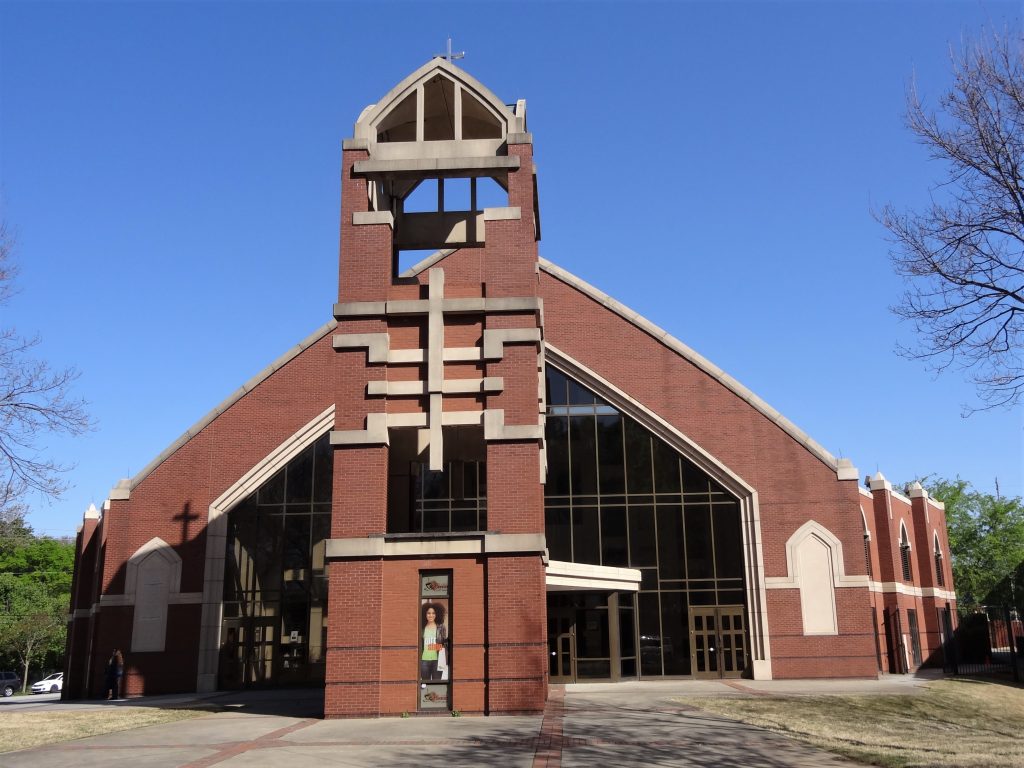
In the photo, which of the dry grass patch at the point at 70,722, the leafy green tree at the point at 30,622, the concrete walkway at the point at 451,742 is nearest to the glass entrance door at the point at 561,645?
the concrete walkway at the point at 451,742

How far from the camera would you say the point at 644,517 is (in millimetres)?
33250

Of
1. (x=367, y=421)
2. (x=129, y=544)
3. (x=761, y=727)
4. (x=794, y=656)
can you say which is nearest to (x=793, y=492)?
(x=794, y=656)

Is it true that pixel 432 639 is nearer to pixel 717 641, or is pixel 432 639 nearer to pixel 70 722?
pixel 70 722

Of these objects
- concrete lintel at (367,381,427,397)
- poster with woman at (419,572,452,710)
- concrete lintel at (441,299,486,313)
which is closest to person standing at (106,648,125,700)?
poster with woman at (419,572,452,710)

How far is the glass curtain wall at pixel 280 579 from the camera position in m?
32.0

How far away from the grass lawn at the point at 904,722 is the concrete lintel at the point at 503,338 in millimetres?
9839

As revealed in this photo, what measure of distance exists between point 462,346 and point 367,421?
301cm

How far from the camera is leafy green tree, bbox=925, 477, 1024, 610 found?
264ft

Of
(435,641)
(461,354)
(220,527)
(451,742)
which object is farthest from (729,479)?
(451,742)

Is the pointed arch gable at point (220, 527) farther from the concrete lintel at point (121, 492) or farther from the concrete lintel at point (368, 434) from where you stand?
the concrete lintel at point (368, 434)

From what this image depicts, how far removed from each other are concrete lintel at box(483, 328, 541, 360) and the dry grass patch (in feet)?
37.8

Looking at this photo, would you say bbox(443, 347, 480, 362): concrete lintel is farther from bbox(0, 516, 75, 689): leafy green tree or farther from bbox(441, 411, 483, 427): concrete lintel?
bbox(0, 516, 75, 689): leafy green tree

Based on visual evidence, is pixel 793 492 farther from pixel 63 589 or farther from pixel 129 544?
pixel 63 589

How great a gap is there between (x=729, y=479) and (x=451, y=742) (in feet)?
62.5
